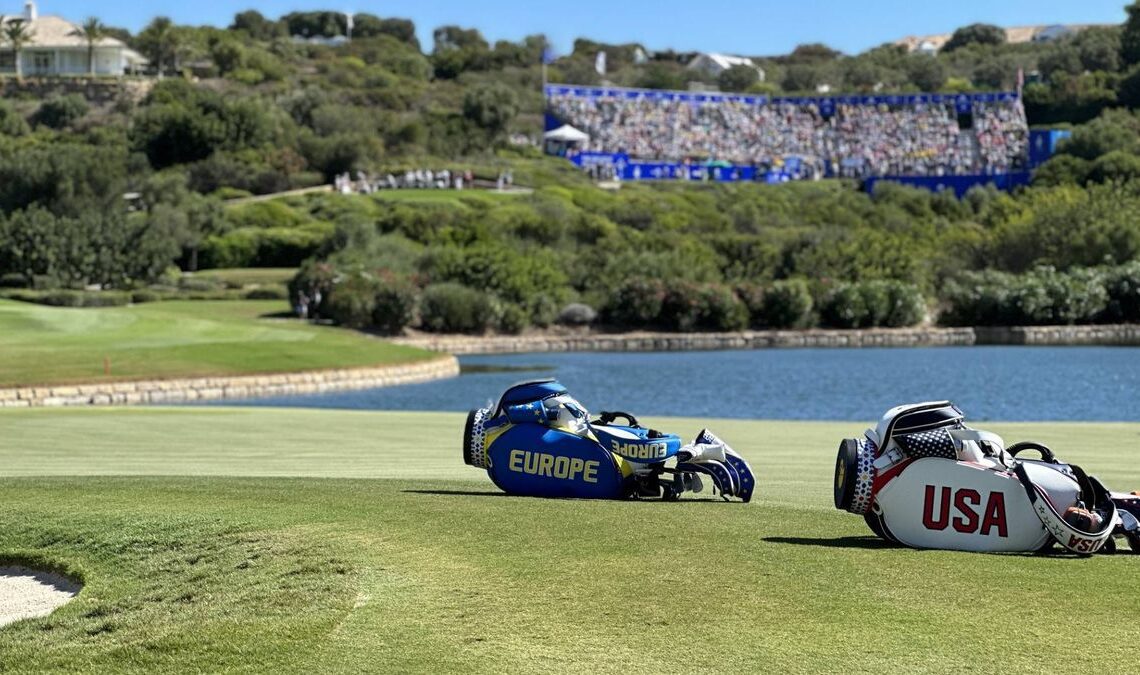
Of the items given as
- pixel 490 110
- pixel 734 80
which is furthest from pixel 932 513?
pixel 734 80

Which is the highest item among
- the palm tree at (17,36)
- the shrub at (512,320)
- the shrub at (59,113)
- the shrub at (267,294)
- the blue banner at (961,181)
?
the palm tree at (17,36)

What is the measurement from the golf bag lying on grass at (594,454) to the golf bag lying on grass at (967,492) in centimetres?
228

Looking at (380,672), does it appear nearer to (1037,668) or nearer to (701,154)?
(1037,668)

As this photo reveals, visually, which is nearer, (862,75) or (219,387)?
(219,387)

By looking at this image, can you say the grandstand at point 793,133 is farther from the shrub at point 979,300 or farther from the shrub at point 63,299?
the shrub at point 63,299

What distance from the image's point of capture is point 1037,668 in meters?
7.57

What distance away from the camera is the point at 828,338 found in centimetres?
7638

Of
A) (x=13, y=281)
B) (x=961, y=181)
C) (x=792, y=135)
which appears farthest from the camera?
(x=792, y=135)

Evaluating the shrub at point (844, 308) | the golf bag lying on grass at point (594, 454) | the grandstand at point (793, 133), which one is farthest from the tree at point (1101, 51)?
the golf bag lying on grass at point (594, 454)

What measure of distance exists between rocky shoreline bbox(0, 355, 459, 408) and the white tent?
76.0 m

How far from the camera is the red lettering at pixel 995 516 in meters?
10.1

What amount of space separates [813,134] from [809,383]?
282 ft

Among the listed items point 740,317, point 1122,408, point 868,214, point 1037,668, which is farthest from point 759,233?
point 1037,668

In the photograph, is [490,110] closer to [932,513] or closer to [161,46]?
[161,46]
